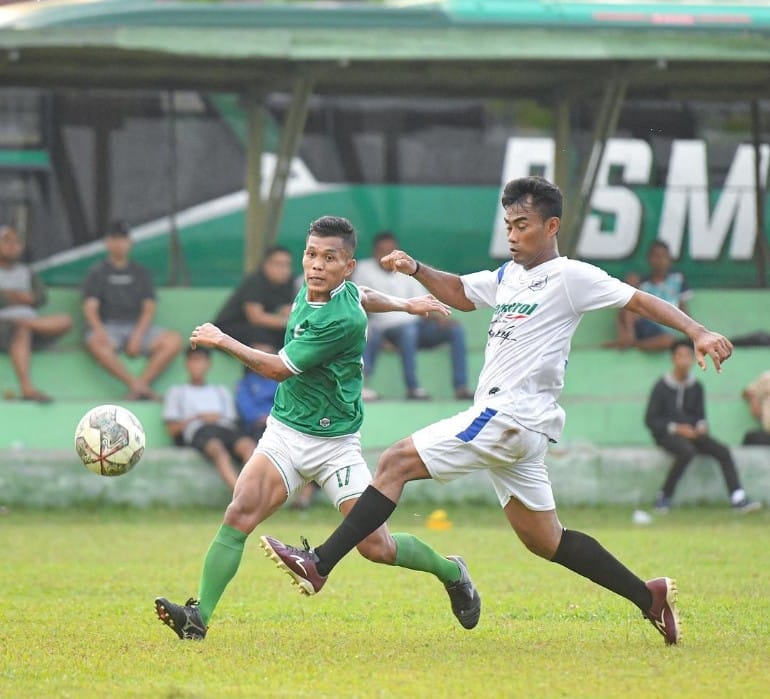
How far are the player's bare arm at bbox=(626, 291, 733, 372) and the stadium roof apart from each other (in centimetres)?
813

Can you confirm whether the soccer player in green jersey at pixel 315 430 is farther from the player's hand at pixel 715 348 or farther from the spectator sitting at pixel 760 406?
the spectator sitting at pixel 760 406

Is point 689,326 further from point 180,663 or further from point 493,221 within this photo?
point 493,221

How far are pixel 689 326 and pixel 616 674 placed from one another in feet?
5.05

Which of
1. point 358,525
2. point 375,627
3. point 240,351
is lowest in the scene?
point 375,627

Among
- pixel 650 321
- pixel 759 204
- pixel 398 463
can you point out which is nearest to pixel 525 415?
pixel 398 463

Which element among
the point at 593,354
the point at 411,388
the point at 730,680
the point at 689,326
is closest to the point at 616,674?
the point at 730,680

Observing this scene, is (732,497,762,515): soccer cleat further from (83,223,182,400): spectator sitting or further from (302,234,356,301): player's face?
(302,234,356,301): player's face

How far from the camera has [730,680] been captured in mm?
6148

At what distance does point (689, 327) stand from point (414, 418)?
868 centimetres

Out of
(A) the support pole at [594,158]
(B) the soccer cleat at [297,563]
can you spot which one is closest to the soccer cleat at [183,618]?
(B) the soccer cleat at [297,563]

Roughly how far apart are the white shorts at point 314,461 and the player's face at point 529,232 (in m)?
1.24

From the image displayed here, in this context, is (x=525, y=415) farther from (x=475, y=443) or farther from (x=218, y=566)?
(x=218, y=566)

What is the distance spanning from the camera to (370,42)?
14.4m

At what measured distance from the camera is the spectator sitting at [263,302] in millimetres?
14633
